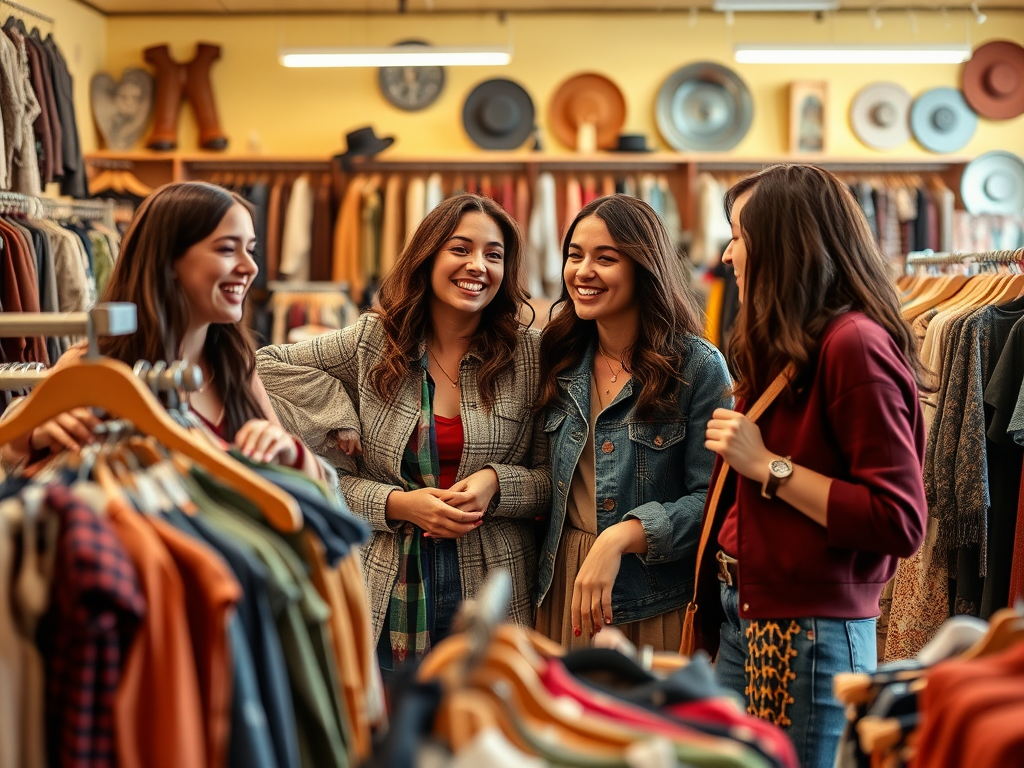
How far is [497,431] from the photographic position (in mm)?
2393

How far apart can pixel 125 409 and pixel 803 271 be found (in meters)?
1.11

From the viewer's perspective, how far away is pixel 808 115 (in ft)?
22.7

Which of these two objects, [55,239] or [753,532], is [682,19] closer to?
[55,239]

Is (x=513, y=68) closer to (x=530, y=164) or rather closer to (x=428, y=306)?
(x=530, y=164)

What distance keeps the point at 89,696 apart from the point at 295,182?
19.5 feet

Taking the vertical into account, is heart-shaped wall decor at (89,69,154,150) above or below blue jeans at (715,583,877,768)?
above

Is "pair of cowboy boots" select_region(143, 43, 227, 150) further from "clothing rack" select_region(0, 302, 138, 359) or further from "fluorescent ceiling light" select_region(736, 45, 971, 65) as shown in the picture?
"clothing rack" select_region(0, 302, 138, 359)

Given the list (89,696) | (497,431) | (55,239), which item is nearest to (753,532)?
(497,431)

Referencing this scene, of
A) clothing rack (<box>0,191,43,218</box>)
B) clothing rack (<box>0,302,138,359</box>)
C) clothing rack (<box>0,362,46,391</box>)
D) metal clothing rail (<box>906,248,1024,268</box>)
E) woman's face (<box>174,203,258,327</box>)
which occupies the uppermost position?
clothing rack (<box>0,191,43,218</box>)

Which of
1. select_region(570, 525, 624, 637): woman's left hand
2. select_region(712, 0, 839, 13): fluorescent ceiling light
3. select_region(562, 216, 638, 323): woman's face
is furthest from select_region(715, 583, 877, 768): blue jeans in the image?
select_region(712, 0, 839, 13): fluorescent ceiling light

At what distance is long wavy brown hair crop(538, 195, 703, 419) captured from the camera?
7.47ft

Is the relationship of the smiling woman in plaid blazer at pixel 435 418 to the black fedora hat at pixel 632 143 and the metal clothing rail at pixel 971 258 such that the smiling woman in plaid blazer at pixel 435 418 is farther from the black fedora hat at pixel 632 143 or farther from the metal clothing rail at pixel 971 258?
the black fedora hat at pixel 632 143

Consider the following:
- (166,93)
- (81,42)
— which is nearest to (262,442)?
(166,93)

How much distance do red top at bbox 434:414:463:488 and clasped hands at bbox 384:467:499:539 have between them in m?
0.08
